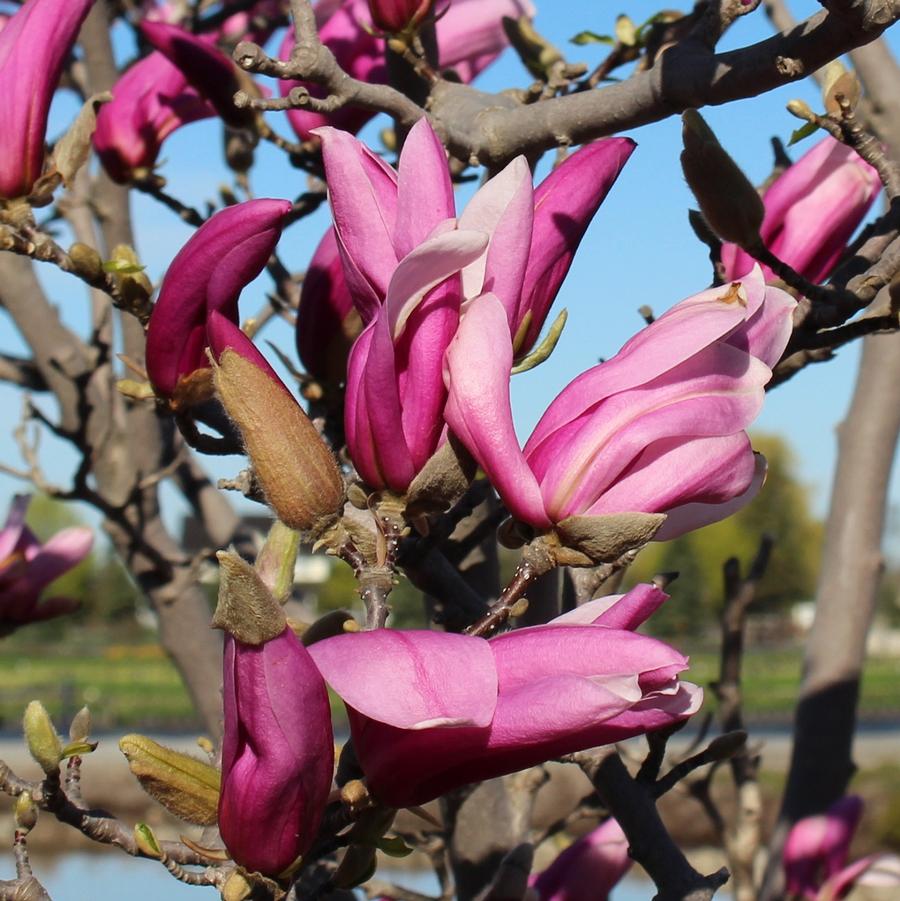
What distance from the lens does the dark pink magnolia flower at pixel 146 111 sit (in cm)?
120

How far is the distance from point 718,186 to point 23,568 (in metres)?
0.86

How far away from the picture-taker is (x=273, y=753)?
0.55 m

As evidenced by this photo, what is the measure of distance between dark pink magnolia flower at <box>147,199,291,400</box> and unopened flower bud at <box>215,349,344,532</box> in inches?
3.1

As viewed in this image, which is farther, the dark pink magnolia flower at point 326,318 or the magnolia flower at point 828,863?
the magnolia flower at point 828,863

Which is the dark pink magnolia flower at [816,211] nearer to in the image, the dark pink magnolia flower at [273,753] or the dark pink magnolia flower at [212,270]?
the dark pink magnolia flower at [212,270]

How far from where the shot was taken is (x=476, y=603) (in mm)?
808

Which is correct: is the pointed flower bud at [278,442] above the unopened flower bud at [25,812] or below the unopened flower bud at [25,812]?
above

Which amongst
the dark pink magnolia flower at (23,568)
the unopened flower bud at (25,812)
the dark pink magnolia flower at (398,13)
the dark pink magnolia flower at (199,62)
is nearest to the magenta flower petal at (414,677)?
the unopened flower bud at (25,812)

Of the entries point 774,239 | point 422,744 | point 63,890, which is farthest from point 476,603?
point 63,890

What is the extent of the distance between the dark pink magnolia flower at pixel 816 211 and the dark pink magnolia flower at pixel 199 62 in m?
0.49

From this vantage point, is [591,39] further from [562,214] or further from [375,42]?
[562,214]

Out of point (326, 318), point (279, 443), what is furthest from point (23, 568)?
point (279, 443)

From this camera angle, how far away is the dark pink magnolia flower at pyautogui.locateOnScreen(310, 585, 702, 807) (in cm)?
52

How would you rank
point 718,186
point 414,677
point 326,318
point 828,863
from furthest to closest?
point 828,863, point 326,318, point 718,186, point 414,677
